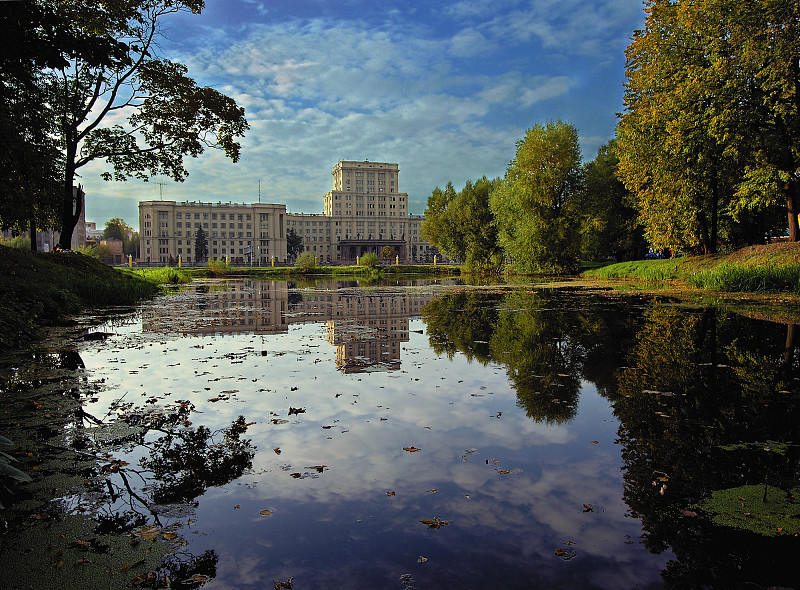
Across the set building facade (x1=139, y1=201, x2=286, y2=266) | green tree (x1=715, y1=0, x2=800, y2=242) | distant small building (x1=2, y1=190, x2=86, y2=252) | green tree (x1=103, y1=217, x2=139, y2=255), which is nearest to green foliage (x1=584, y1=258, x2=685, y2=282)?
green tree (x1=715, y1=0, x2=800, y2=242)

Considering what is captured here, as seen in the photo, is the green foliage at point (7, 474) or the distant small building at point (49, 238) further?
the distant small building at point (49, 238)

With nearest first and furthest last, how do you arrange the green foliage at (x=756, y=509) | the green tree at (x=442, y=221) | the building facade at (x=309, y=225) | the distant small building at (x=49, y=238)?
1. the green foliage at (x=756, y=509)
2. the green tree at (x=442, y=221)
3. the distant small building at (x=49, y=238)
4. the building facade at (x=309, y=225)

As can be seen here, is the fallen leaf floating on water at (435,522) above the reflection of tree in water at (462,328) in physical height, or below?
below

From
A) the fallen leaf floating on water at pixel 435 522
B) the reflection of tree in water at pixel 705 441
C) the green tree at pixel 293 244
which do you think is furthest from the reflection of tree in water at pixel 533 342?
the green tree at pixel 293 244

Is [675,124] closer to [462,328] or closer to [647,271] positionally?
[647,271]

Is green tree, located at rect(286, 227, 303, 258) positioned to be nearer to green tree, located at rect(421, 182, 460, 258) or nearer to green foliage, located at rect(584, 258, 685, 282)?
green tree, located at rect(421, 182, 460, 258)

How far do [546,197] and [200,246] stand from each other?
132m

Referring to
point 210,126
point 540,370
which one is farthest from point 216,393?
point 210,126

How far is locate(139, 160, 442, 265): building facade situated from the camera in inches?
6225

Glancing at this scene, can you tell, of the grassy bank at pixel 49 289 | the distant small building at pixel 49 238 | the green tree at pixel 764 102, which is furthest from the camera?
the distant small building at pixel 49 238

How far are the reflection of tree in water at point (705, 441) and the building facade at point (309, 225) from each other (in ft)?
452

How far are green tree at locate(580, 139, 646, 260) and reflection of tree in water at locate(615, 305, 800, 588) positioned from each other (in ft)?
117

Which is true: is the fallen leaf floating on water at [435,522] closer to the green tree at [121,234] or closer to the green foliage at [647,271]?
the green foliage at [647,271]

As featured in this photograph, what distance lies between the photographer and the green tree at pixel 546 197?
4153 cm
